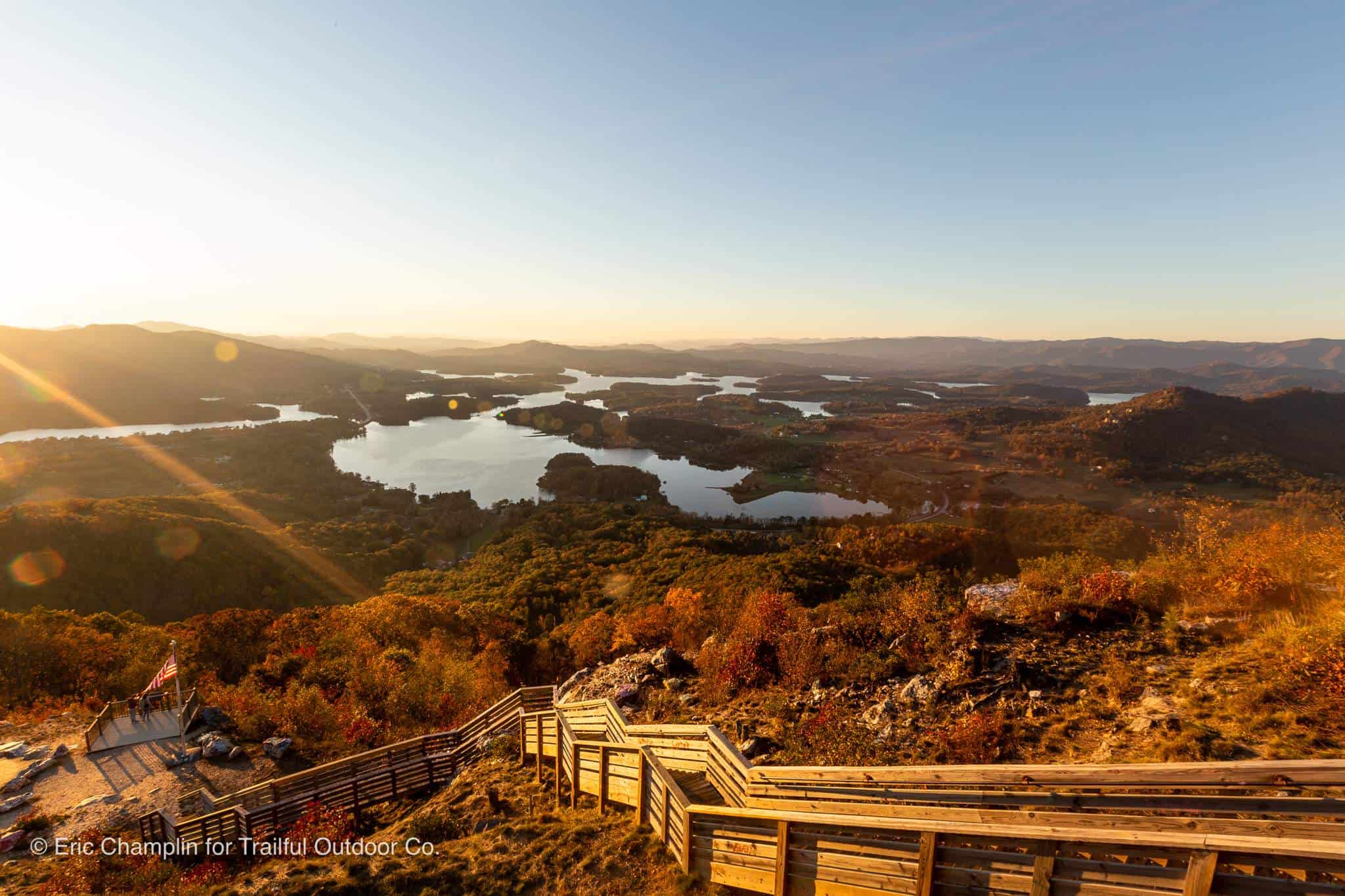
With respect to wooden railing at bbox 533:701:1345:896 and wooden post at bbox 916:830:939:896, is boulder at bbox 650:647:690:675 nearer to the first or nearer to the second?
wooden railing at bbox 533:701:1345:896

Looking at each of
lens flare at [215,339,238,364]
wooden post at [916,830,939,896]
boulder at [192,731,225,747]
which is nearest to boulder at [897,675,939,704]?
wooden post at [916,830,939,896]

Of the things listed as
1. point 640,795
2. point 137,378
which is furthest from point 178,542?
point 137,378

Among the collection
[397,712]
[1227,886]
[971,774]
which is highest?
[1227,886]

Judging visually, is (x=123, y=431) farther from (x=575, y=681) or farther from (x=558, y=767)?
(x=558, y=767)

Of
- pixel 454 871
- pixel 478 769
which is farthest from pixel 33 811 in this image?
pixel 454 871

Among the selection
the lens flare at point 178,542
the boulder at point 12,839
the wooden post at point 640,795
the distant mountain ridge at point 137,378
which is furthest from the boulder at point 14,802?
the distant mountain ridge at point 137,378

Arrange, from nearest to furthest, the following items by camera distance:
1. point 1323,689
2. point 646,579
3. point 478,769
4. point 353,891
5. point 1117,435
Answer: point 1323,689 < point 353,891 < point 478,769 < point 646,579 < point 1117,435

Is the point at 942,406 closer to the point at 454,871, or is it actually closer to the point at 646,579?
the point at 646,579

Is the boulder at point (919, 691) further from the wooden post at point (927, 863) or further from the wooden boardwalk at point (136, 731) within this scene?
the wooden boardwalk at point (136, 731)
